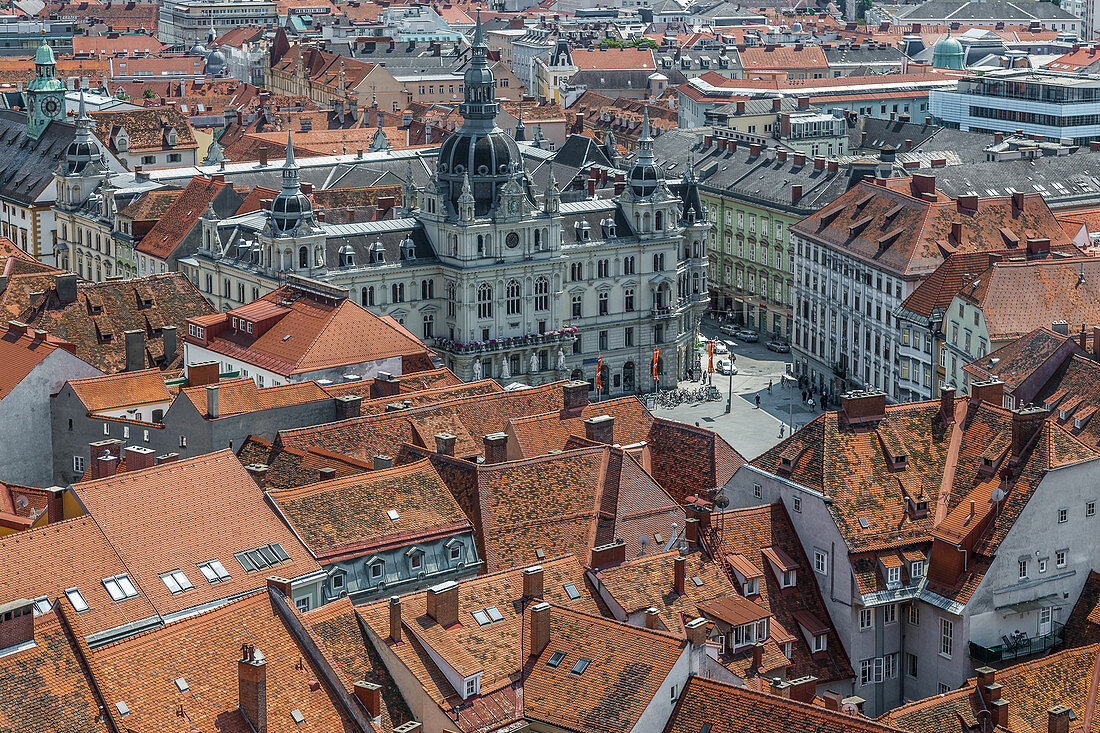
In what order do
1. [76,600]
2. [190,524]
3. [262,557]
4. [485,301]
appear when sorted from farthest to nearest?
[485,301], [262,557], [190,524], [76,600]

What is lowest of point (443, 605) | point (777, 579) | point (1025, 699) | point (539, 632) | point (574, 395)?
point (1025, 699)

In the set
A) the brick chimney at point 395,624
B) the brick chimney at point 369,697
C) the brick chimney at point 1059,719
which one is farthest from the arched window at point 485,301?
the brick chimney at point 1059,719

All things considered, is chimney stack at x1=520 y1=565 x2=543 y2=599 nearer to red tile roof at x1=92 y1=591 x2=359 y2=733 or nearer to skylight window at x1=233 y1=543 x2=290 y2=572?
skylight window at x1=233 y1=543 x2=290 y2=572

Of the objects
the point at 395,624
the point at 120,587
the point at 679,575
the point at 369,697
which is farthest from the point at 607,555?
the point at 120,587

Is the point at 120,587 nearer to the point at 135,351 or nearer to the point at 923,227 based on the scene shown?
the point at 135,351

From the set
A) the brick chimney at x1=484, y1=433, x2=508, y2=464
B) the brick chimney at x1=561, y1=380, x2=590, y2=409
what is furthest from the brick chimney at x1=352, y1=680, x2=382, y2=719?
the brick chimney at x1=561, y1=380, x2=590, y2=409

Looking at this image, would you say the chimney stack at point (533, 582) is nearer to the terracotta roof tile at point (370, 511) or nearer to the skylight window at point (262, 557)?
the terracotta roof tile at point (370, 511)
